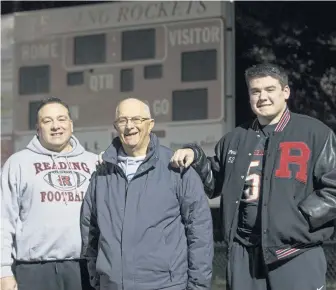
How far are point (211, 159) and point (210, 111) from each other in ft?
8.97

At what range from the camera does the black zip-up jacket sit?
11.8 ft

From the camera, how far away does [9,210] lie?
4035 mm

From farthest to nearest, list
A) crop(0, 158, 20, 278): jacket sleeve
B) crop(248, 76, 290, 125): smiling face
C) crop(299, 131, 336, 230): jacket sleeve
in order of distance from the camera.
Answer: crop(0, 158, 20, 278): jacket sleeve → crop(248, 76, 290, 125): smiling face → crop(299, 131, 336, 230): jacket sleeve

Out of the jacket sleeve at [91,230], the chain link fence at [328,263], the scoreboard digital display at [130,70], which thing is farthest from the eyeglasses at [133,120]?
the scoreboard digital display at [130,70]

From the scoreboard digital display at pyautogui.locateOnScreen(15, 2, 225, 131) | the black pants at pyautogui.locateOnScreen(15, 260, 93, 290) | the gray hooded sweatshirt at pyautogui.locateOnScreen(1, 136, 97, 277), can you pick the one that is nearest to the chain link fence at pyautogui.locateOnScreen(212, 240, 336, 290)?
the scoreboard digital display at pyautogui.locateOnScreen(15, 2, 225, 131)

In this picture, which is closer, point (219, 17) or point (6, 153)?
point (219, 17)

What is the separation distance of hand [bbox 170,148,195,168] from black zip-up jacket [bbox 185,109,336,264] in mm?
198

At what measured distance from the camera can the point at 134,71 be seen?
23.0ft

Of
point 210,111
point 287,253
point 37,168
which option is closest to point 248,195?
point 287,253

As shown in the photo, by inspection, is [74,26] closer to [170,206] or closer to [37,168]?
[37,168]

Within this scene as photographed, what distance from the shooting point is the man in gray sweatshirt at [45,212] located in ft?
13.2

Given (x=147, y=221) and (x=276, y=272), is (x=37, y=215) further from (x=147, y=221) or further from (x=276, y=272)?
(x=276, y=272)

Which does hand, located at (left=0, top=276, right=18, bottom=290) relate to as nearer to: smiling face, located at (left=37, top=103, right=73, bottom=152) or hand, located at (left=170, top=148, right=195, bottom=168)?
smiling face, located at (left=37, top=103, right=73, bottom=152)

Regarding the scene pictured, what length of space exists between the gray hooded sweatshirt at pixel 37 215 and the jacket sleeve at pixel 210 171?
2.03ft
